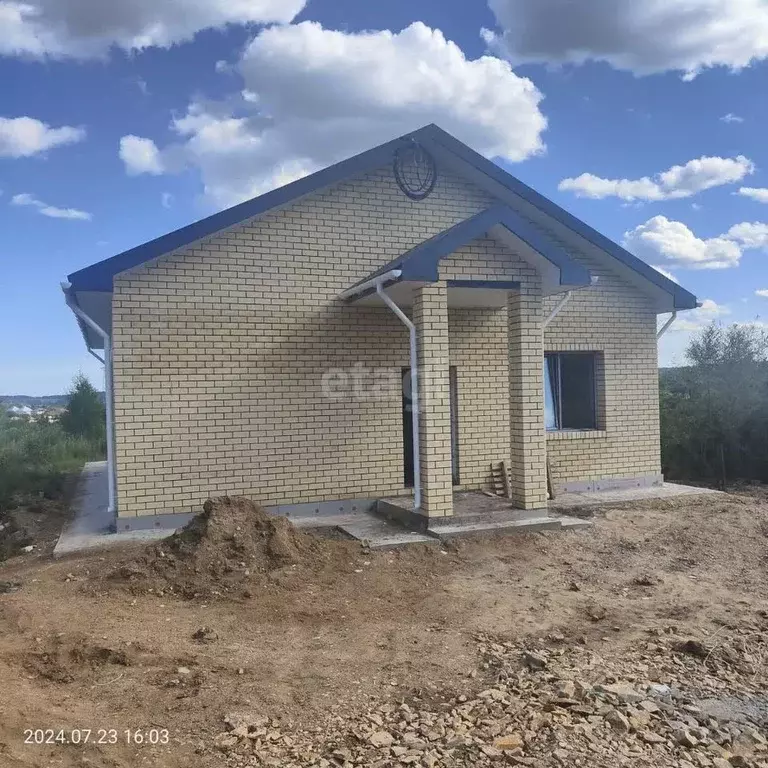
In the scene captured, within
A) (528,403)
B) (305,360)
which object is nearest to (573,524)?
(528,403)

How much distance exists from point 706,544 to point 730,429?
620 centimetres

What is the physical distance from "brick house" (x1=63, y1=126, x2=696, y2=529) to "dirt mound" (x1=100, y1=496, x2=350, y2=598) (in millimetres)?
1727

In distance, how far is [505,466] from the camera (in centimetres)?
1023

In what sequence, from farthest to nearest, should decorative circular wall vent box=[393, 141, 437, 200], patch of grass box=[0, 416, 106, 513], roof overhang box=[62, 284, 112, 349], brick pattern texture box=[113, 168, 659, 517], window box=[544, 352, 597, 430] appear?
patch of grass box=[0, 416, 106, 513]
window box=[544, 352, 597, 430]
decorative circular wall vent box=[393, 141, 437, 200]
brick pattern texture box=[113, 168, 659, 517]
roof overhang box=[62, 284, 112, 349]

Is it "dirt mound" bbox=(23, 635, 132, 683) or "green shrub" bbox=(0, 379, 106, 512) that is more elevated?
"green shrub" bbox=(0, 379, 106, 512)

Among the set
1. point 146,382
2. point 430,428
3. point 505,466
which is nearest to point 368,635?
point 430,428

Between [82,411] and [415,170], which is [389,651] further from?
[82,411]

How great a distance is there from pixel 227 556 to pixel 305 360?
3.30 meters

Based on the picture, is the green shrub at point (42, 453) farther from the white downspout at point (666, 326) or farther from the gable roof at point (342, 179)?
the white downspout at point (666, 326)

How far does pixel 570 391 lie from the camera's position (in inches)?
449

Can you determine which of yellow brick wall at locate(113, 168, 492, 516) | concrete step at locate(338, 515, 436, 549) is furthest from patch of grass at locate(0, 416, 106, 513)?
concrete step at locate(338, 515, 436, 549)

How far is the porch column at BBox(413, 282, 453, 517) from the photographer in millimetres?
8062

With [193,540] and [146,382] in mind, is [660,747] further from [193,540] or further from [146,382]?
[146,382]

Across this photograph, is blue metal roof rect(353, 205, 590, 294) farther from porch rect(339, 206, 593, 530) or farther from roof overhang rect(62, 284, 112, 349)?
roof overhang rect(62, 284, 112, 349)
